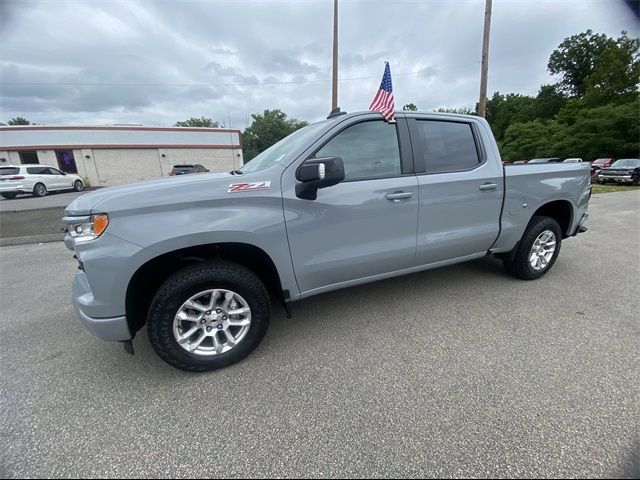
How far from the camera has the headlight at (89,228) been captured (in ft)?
6.21

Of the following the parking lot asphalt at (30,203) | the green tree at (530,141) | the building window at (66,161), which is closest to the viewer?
the parking lot asphalt at (30,203)

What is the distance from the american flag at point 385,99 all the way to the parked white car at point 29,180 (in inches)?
748

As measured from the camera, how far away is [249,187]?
7.13ft

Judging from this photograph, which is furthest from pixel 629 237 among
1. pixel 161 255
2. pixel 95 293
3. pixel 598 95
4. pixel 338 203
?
pixel 598 95

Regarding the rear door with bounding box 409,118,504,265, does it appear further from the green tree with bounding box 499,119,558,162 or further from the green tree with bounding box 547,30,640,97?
the green tree with bounding box 547,30,640,97

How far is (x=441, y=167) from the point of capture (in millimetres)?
2891

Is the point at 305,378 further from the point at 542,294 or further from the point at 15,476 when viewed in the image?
the point at 542,294

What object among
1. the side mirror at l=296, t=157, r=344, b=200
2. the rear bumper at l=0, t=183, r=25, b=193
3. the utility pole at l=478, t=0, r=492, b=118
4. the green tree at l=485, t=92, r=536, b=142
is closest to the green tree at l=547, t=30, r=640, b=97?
the green tree at l=485, t=92, r=536, b=142

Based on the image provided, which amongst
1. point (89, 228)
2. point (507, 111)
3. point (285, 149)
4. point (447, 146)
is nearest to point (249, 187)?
point (285, 149)

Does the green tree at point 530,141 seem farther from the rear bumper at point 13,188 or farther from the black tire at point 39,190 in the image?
the rear bumper at point 13,188

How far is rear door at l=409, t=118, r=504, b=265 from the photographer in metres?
2.79

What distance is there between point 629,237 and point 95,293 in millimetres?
8089

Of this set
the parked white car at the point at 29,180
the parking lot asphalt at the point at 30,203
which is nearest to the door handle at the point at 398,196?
the parking lot asphalt at the point at 30,203

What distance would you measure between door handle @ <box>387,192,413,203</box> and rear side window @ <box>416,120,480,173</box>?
38 cm
